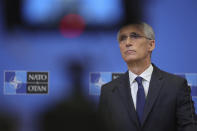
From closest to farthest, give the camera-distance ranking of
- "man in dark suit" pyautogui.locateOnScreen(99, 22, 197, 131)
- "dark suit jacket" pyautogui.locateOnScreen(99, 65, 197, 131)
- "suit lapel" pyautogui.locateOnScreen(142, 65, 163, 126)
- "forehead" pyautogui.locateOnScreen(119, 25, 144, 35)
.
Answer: "forehead" pyautogui.locateOnScreen(119, 25, 144, 35)
"man in dark suit" pyautogui.locateOnScreen(99, 22, 197, 131)
"dark suit jacket" pyautogui.locateOnScreen(99, 65, 197, 131)
"suit lapel" pyautogui.locateOnScreen(142, 65, 163, 126)

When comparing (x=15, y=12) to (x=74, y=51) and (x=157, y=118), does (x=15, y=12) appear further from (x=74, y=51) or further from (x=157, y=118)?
(x=157, y=118)

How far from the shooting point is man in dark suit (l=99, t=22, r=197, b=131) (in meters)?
0.33

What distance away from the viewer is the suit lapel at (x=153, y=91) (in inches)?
22.6

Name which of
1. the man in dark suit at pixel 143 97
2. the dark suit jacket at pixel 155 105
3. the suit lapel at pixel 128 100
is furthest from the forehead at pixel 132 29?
the suit lapel at pixel 128 100

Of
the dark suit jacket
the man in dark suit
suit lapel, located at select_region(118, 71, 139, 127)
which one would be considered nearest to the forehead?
the man in dark suit

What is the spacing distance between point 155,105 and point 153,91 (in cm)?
4

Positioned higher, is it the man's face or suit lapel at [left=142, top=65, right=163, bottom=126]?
the man's face

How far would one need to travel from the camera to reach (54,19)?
0.17m

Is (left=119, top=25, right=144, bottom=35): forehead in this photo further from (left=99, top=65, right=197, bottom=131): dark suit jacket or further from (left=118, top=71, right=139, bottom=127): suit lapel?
(left=118, top=71, right=139, bottom=127): suit lapel

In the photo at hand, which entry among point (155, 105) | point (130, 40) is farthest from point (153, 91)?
point (130, 40)

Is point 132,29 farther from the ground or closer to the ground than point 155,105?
farther from the ground

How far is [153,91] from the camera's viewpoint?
25.9 inches

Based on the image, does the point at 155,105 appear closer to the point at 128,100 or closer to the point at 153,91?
the point at 153,91

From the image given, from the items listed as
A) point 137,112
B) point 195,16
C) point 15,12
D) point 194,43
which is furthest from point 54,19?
point 194,43
